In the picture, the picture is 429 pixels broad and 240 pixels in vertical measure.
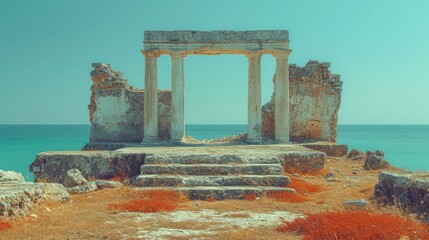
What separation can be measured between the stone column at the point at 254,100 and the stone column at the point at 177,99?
3060 millimetres

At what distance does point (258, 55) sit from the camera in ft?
66.6

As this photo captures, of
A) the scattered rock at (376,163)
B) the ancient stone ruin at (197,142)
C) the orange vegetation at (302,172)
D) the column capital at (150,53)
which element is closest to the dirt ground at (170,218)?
the ancient stone ruin at (197,142)

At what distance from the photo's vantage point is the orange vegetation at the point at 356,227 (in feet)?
21.7

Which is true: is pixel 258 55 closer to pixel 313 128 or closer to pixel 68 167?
pixel 313 128

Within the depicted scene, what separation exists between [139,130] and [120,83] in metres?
2.49

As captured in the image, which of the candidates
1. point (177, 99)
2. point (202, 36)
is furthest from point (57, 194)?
point (202, 36)

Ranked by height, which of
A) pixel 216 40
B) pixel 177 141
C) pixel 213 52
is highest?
pixel 216 40

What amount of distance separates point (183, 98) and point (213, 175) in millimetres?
8635

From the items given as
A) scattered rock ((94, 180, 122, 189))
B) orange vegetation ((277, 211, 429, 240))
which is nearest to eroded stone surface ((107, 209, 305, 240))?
orange vegetation ((277, 211, 429, 240))

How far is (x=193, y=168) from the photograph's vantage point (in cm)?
1280

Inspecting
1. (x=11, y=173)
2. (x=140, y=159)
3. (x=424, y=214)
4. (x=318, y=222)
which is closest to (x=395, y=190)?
(x=424, y=214)

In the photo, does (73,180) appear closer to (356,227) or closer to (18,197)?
(18,197)

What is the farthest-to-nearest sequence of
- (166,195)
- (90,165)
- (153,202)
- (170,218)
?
1. (90,165)
2. (166,195)
3. (153,202)
4. (170,218)

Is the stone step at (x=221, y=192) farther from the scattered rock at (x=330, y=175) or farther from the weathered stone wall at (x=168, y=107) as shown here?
the weathered stone wall at (x=168, y=107)
